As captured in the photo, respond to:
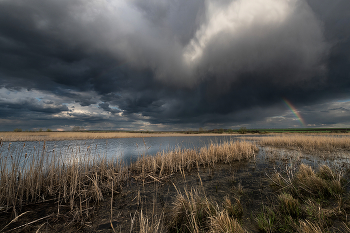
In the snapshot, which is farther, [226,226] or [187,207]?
[187,207]

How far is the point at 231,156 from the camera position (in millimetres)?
13797

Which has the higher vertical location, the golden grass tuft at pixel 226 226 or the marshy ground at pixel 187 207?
the golden grass tuft at pixel 226 226

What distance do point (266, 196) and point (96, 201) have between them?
22.3 ft

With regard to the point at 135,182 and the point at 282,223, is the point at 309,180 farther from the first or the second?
the point at 135,182

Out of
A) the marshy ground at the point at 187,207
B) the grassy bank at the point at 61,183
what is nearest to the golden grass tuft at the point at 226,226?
the marshy ground at the point at 187,207

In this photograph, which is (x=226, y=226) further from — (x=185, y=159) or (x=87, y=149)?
(x=185, y=159)

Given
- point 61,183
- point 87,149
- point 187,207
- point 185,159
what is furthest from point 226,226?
point 185,159

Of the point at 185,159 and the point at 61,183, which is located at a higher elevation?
the point at 61,183

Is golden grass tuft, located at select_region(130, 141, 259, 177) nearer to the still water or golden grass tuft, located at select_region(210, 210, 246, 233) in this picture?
the still water

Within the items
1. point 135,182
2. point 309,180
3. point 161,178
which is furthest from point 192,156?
point 309,180

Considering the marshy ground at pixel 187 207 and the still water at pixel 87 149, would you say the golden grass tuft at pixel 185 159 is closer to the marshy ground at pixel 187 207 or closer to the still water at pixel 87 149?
the still water at pixel 87 149

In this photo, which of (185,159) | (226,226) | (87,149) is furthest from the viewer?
(185,159)

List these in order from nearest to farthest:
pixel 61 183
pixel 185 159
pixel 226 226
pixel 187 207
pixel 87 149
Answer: pixel 226 226
pixel 187 207
pixel 61 183
pixel 87 149
pixel 185 159

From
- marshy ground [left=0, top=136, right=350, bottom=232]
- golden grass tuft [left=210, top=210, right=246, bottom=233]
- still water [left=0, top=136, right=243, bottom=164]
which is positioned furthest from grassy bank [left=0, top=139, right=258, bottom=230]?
golden grass tuft [left=210, top=210, right=246, bottom=233]
